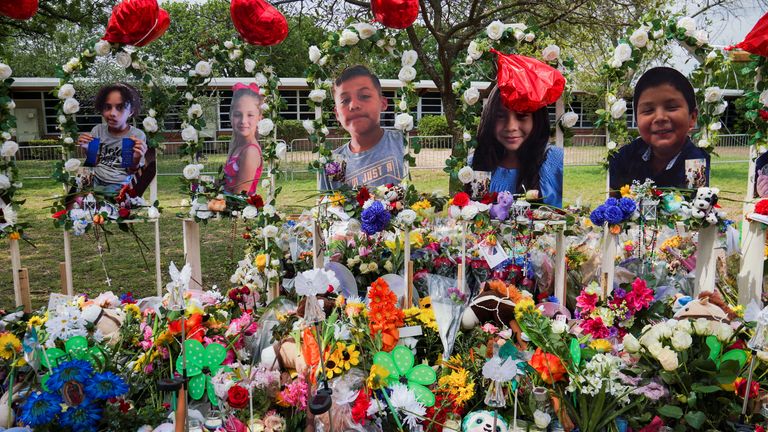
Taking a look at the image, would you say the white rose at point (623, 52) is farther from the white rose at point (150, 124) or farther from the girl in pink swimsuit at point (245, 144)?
A: the white rose at point (150, 124)

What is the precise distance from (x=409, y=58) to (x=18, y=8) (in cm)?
236

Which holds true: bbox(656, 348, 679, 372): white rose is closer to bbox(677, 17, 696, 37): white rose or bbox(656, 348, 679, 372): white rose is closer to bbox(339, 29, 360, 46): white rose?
bbox(677, 17, 696, 37): white rose

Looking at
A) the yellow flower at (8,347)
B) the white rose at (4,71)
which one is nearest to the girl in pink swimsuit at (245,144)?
the white rose at (4,71)

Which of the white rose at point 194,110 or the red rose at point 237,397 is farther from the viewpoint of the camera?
the white rose at point 194,110

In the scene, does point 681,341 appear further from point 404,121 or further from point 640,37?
point 640,37

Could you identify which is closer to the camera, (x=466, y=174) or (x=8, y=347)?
(x=8, y=347)

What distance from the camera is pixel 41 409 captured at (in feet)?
7.55

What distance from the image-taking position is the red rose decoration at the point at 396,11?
3.81m

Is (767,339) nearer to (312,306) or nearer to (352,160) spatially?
(312,306)

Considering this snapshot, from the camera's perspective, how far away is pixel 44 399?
234cm

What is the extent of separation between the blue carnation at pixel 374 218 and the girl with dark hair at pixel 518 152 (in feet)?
2.81

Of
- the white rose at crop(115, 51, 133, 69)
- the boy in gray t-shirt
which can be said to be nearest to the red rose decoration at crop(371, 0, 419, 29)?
the boy in gray t-shirt

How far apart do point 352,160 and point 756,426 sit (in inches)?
115

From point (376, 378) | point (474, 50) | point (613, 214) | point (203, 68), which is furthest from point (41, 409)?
point (613, 214)
